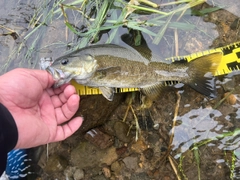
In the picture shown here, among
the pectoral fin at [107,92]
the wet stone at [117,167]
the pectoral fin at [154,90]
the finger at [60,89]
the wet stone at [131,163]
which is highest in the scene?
the pectoral fin at [154,90]

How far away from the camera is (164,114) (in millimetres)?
3332

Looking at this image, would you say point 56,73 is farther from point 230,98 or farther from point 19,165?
point 230,98

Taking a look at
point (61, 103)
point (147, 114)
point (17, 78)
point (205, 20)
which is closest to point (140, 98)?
point (147, 114)

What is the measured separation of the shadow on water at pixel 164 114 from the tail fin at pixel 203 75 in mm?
277

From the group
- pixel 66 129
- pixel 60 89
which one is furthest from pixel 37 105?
pixel 66 129

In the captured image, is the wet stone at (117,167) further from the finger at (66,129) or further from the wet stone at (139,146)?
the finger at (66,129)

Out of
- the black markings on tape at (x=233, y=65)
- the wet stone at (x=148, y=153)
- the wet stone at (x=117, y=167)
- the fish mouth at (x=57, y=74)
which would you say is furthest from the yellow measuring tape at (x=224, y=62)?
the wet stone at (x=117, y=167)

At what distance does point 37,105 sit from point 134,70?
3.40ft

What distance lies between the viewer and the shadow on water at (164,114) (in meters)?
3.20

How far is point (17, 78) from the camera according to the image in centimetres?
254

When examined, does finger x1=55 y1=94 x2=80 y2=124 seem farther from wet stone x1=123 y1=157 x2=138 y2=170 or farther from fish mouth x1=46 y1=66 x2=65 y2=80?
wet stone x1=123 y1=157 x2=138 y2=170

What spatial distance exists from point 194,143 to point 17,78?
199 centimetres

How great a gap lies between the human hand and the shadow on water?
42 centimetres

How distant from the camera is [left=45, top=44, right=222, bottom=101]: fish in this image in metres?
2.87
